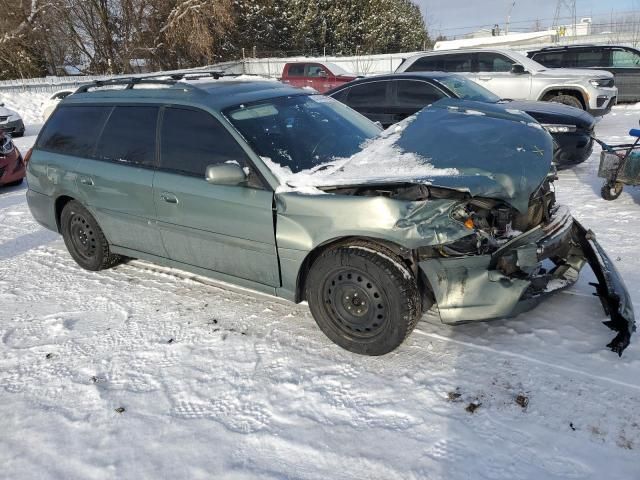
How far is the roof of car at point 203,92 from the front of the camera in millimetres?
3881

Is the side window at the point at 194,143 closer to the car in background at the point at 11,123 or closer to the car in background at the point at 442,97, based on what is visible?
the car in background at the point at 442,97

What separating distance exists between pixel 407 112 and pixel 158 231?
5.04 m

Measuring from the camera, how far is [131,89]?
14.7 ft

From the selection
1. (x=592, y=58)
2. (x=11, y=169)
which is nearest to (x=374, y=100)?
(x=11, y=169)

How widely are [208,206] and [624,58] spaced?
1405 cm

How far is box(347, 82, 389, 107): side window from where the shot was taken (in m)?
8.21

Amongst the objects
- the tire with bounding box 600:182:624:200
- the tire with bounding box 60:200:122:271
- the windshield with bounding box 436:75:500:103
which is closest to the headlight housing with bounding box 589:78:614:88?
the windshield with bounding box 436:75:500:103

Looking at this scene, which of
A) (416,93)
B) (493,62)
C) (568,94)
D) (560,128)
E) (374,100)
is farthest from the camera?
(493,62)

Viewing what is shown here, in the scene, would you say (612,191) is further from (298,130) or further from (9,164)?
(9,164)

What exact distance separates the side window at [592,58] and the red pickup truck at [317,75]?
6.57 metres

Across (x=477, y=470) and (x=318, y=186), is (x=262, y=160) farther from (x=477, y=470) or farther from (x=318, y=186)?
(x=477, y=470)

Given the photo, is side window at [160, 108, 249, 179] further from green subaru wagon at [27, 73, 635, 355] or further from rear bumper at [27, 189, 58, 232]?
rear bumper at [27, 189, 58, 232]

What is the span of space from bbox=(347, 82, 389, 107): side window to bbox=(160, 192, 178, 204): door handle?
516cm

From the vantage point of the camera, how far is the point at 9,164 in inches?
335
